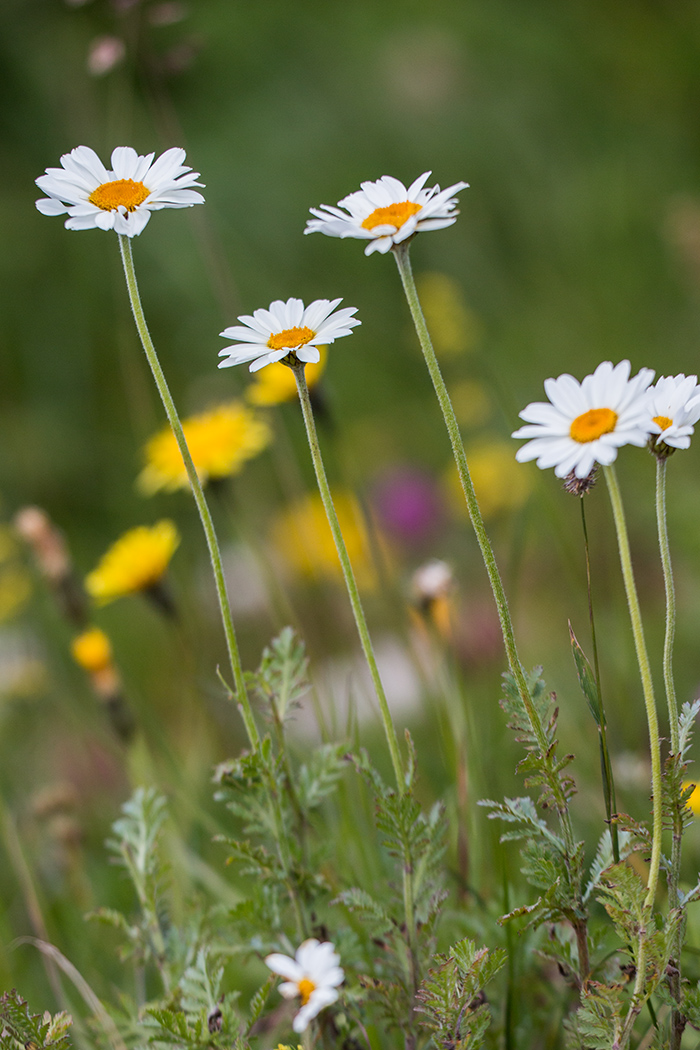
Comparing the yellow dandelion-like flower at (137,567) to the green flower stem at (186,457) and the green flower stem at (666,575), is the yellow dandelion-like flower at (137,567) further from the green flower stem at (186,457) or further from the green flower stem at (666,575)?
the green flower stem at (666,575)

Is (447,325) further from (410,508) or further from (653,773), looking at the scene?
(653,773)

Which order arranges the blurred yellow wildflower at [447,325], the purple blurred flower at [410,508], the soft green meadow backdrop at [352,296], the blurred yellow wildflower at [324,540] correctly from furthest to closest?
the purple blurred flower at [410,508] → the blurred yellow wildflower at [447,325] → the soft green meadow backdrop at [352,296] → the blurred yellow wildflower at [324,540]

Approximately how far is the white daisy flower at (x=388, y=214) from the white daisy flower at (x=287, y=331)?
0.04 metres

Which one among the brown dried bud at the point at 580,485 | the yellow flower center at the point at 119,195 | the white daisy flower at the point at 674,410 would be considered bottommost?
the brown dried bud at the point at 580,485

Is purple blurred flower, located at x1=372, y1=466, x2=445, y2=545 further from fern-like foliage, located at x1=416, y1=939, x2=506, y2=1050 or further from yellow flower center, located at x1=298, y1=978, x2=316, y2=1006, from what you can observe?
yellow flower center, located at x1=298, y1=978, x2=316, y2=1006

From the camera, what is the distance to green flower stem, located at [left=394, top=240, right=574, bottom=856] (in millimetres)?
474

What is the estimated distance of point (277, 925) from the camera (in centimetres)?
62

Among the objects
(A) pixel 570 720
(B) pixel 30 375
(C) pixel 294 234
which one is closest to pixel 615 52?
(C) pixel 294 234

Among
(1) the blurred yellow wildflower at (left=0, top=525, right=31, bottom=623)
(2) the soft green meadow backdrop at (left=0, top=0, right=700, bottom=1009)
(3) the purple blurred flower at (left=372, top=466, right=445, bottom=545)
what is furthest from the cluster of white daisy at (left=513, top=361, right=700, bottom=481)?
(3) the purple blurred flower at (left=372, top=466, right=445, bottom=545)

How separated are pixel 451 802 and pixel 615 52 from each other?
3500 mm

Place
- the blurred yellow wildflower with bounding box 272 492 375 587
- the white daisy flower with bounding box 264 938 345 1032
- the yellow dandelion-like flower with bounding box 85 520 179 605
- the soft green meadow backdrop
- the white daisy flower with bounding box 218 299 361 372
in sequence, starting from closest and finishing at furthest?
the white daisy flower with bounding box 264 938 345 1032, the white daisy flower with bounding box 218 299 361 372, the yellow dandelion-like flower with bounding box 85 520 179 605, the blurred yellow wildflower with bounding box 272 492 375 587, the soft green meadow backdrop

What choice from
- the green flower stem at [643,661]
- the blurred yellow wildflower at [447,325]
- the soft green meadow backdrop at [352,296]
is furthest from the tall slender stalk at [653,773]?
the blurred yellow wildflower at [447,325]

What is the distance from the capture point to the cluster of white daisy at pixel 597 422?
421 millimetres

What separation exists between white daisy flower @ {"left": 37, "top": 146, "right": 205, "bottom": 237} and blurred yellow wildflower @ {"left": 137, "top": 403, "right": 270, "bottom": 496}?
17.1 inches
